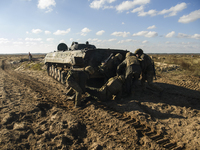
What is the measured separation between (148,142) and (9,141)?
2688mm

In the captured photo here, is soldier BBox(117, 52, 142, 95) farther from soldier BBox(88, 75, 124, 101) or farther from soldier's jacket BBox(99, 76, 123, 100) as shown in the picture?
soldier's jacket BBox(99, 76, 123, 100)

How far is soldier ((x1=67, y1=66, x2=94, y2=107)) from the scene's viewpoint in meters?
4.85

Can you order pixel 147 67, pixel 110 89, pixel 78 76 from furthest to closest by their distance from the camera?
1. pixel 147 67
2. pixel 110 89
3. pixel 78 76

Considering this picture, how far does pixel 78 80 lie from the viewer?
5.14 m

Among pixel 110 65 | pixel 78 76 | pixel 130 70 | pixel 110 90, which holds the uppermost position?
pixel 110 65

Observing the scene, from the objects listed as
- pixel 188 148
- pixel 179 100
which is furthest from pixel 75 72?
pixel 179 100

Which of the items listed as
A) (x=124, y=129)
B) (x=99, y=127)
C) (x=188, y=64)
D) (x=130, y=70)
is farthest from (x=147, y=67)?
(x=188, y=64)

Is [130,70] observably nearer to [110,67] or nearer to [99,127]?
[110,67]

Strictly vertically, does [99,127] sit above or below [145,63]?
below

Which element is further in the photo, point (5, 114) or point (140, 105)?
point (140, 105)

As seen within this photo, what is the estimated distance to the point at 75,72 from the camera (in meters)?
5.02

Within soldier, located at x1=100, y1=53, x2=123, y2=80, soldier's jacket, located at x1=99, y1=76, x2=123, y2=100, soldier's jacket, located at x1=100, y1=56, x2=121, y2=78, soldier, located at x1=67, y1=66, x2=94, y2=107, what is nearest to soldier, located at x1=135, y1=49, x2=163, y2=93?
soldier, located at x1=100, y1=53, x2=123, y2=80

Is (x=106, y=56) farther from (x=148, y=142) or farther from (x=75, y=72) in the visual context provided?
(x=148, y=142)

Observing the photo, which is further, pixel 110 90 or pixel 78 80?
pixel 110 90
